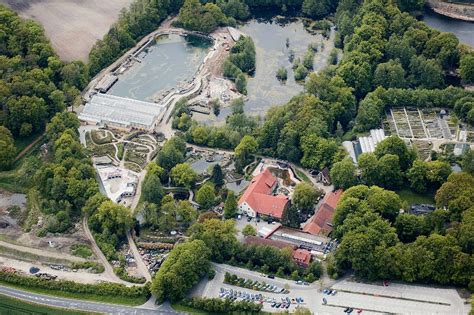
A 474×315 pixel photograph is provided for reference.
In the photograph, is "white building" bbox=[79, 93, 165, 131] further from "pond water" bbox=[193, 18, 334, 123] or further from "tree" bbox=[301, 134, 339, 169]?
"tree" bbox=[301, 134, 339, 169]

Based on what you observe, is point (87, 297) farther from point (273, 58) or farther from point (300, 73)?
point (273, 58)

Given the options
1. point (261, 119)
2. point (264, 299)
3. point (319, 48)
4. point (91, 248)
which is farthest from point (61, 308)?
point (319, 48)

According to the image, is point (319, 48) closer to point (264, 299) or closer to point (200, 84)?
point (200, 84)

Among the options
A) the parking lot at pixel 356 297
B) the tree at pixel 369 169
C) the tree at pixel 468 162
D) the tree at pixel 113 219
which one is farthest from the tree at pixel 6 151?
the tree at pixel 468 162

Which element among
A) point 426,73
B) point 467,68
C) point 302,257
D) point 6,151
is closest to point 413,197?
point 302,257

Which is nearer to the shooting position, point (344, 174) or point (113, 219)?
point (113, 219)

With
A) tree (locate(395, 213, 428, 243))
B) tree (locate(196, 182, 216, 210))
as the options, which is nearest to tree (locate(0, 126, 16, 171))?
tree (locate(196, 182, 216, 210))
